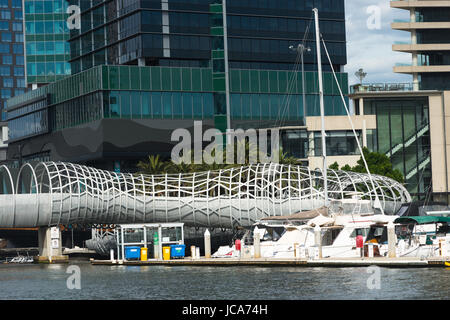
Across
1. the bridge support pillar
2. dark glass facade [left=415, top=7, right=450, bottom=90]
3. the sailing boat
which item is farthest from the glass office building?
the sailing boat

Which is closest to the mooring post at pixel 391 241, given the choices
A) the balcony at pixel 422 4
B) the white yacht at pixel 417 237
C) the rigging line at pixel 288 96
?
the white yacht at pixel 417 237

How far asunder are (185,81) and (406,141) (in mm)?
32540

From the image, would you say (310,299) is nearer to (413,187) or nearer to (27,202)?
(27,202)

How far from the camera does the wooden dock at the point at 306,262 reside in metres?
62.3

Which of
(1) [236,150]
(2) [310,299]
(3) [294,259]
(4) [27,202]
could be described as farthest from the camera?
(1) [236,150]

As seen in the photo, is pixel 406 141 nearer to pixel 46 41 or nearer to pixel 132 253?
pixel 132 253

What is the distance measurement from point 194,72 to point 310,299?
3751 inches

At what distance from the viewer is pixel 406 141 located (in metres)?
140

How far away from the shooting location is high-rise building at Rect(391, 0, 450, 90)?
5571 inches

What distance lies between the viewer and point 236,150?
384 ft

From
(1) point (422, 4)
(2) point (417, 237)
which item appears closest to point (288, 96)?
(1) point (422, 4)

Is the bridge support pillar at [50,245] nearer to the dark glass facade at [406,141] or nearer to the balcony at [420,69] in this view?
the dark glass facade at [406,141]

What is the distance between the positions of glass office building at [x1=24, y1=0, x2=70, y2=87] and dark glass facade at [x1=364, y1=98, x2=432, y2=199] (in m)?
64.2
